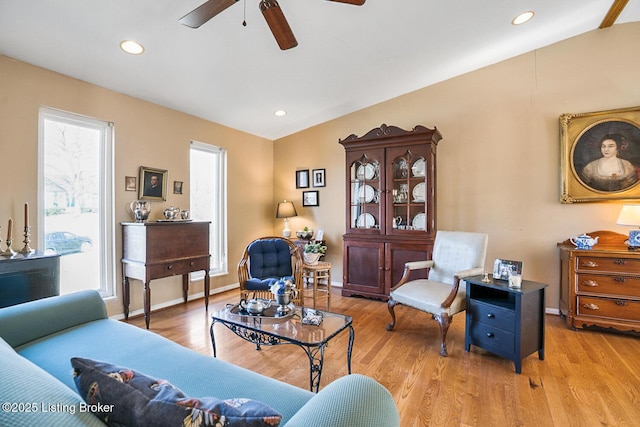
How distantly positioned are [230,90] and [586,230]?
14.2ft

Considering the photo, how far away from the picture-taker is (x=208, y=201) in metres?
4.27

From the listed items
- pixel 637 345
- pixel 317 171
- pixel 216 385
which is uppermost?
pixel 317 171

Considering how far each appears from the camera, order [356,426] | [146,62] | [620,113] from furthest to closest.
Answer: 1. [620,113]
2. [146,62]
3. [356,426]

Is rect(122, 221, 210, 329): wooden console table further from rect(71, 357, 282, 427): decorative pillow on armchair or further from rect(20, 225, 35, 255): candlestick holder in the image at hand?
rect(71, 357, 282, 427): decorative pillow on armchair

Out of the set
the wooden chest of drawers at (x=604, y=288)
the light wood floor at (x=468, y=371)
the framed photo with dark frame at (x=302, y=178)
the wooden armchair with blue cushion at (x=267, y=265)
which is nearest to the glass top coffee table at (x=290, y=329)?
the light wood floor at (x=468, y=371)

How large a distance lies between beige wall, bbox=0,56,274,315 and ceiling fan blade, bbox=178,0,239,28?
5.98ft

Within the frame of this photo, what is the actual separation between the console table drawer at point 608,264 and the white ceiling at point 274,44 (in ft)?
7.94

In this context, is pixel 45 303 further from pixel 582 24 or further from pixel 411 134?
pixel 582 24

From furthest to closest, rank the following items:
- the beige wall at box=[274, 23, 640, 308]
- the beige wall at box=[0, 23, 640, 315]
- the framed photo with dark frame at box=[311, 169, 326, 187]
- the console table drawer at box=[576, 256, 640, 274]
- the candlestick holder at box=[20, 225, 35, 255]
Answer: the framed photo with dark frame at box=[311, 169, 326, 187], the beige wall at box=[274, 23, 640, 308], the console table drawer at box=[576, 256, 640, 274], the beige wall at box=[0, 23, 640, 315], the candlestick holder at box=[20, 225, 35, 255]

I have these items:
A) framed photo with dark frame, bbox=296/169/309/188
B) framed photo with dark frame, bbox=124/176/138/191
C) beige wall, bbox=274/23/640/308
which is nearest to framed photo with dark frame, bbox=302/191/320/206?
framed photo with dark frame, bbox=296/169/309/188

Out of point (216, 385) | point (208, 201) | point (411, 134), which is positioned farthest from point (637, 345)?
point (208, 201)

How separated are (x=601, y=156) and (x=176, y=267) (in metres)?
4.79

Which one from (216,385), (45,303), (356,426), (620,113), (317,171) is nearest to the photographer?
(356,426)

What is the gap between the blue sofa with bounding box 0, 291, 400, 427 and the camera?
70 cm
